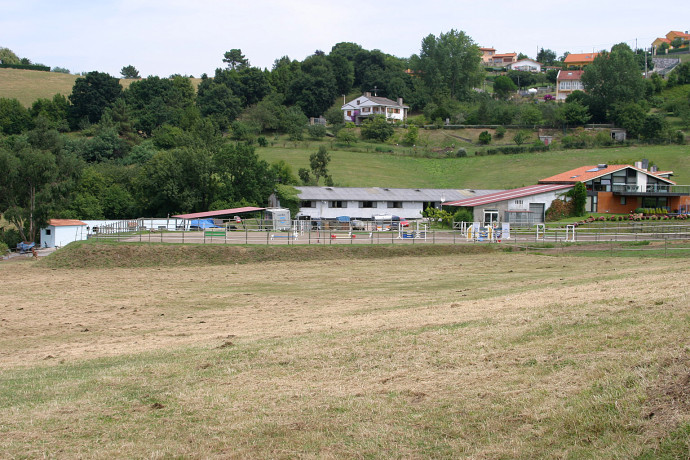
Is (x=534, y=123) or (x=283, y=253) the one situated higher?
(x=534, y=123)

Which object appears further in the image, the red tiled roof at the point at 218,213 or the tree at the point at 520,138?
the tree at the point at 520,138

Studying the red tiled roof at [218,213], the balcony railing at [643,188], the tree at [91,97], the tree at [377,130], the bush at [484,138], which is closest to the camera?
the balcony railing at [643,188]

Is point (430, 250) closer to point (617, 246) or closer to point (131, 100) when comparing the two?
point (617, 246)

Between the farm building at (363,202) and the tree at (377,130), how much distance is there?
3958 cm

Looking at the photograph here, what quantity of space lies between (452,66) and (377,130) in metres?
39.9

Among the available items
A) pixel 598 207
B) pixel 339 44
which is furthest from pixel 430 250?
pixel 339 44

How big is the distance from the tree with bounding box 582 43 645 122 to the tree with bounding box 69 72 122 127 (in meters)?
86.9

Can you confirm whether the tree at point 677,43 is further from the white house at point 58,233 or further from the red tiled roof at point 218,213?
the white house at point 58,233

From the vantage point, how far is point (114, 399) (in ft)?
32.3

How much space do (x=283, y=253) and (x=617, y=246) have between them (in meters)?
19.1

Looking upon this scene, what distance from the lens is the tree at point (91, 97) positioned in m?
112

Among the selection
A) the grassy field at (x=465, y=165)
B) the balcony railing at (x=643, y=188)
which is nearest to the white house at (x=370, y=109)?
the grassy field at (x=465, y=165)

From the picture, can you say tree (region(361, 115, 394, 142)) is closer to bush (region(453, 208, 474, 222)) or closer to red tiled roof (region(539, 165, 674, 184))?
red tiled roof (region(539, 165, 674, 184))

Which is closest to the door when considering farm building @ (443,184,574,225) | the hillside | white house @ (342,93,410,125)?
farm building @ (443,184,574,225)
